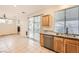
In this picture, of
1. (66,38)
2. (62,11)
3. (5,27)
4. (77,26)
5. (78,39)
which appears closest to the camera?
(78,39)

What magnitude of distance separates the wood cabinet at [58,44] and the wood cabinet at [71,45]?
280 mm

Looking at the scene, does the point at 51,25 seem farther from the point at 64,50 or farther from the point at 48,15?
the point at 64,50

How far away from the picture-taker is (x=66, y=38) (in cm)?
478

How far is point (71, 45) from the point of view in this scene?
4.50 m

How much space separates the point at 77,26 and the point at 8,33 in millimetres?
13335

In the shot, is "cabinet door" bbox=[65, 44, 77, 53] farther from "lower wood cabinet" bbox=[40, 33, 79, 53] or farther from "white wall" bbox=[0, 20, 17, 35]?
"white wall" bbox=[0, 20, 17, 35]

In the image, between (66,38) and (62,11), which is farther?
(62,11)

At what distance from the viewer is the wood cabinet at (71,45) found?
430 cm

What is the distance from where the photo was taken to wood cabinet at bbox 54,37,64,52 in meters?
5.09

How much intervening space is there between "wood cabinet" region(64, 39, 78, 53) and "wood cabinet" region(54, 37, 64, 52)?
0.28 m

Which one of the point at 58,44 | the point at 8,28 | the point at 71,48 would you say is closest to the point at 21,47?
the point at 58,44

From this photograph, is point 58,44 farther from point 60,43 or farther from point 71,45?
point 71,45
